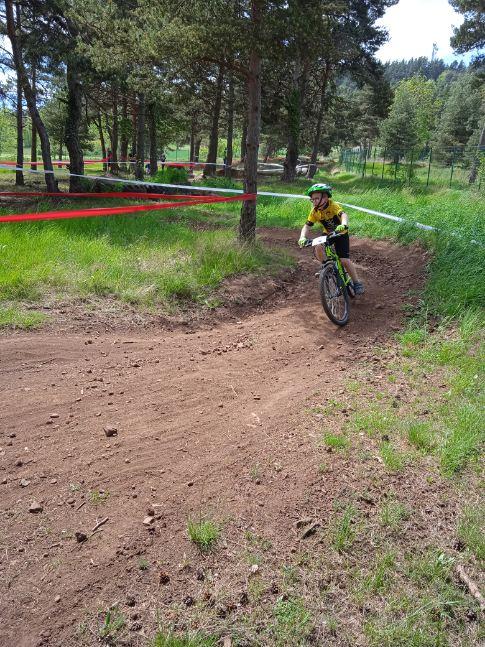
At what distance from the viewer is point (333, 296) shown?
645cm

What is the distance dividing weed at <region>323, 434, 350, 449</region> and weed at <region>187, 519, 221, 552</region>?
1264 mm

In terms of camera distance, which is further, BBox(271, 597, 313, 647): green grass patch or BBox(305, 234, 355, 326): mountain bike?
BBox(305, 234, 355, 326): mountain bike

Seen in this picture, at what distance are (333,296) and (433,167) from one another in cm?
3431

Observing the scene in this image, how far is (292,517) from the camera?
311 cm

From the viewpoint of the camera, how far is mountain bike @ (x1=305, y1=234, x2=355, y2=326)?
6211 millimetres

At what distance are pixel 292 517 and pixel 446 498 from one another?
44.3 inches

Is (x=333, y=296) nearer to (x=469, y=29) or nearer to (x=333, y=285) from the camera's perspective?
(x=333, y=285)

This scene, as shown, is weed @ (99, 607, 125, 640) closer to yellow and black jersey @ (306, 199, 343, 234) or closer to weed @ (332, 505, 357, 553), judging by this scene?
weed @ (332, 505, 357, 553)

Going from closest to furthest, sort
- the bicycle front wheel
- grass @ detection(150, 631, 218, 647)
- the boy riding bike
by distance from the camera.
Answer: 1. grass @ detection(150, 631, 218, 647)
2. the bicycle front wheel
3. the boy riding bike

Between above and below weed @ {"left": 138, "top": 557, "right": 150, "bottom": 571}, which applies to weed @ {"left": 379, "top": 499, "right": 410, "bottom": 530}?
above

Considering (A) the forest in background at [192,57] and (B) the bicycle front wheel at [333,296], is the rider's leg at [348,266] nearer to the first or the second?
(B) the bicycle front wheel at [333,296]

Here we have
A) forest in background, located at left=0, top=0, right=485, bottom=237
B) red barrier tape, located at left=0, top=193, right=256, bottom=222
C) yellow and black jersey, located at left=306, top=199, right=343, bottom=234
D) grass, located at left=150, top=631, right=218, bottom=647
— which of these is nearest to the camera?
grass, located at left=150, top=631, right=218, bottom=647

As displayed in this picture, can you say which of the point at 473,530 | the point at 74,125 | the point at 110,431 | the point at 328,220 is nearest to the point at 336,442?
the point at 473,530

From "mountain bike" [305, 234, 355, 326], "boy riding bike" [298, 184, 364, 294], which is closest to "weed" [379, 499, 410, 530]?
"mountain bike" [305, 234, 355, 326]
